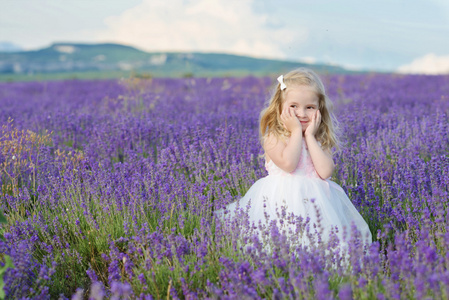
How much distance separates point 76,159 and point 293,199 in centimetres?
222

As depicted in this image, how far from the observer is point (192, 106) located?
707 cm

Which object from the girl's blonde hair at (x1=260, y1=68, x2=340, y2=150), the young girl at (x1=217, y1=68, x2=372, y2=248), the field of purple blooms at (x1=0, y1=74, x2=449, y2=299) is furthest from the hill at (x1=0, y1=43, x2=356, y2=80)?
the young girl at (x1=217, y1=68, x2=372, y2=248)

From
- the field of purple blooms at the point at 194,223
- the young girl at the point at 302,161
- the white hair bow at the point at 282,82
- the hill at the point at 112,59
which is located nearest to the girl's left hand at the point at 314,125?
the young girl at the point at 302,161

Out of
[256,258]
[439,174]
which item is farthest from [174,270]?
[439,174]

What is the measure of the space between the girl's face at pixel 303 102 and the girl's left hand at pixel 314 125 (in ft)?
0.09

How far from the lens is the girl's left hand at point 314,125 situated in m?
2.66

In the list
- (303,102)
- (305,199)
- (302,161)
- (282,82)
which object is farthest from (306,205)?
(282,82)

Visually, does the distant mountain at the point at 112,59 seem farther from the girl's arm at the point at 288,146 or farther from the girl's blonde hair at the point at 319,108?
the girl's arm at the point at 288,146

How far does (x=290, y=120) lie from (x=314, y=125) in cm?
15

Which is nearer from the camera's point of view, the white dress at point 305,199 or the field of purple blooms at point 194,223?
the field of purple blooms at point 194,223

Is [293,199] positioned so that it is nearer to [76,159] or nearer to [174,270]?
[174,270]

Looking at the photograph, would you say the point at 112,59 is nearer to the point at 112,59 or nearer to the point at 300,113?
the point at 112,59

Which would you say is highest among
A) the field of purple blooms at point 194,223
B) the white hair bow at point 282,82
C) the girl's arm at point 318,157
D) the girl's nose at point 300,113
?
the white hair bow at point 282,82

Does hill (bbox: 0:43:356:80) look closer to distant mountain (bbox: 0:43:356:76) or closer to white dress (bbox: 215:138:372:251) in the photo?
distant mountain (bbox: 0:43:356:76)
